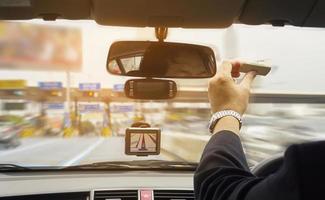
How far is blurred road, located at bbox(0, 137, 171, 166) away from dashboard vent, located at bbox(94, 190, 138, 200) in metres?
0.39

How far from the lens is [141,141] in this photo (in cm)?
398

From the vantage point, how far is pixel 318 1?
9.52 feet

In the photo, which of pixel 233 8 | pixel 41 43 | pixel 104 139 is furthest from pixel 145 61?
pixel 104 139

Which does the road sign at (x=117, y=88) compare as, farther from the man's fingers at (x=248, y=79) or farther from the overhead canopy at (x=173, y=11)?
the man's fingers at (x=248, y=79)

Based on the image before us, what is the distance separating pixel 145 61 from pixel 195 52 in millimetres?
293

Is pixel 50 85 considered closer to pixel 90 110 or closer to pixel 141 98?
pixel 90 110

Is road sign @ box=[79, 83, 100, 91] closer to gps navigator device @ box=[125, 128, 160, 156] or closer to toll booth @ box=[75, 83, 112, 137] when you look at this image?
toll booth @ box=[75, 83, 112, 137]

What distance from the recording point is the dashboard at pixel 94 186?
3.97 meters

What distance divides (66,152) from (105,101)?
54cm

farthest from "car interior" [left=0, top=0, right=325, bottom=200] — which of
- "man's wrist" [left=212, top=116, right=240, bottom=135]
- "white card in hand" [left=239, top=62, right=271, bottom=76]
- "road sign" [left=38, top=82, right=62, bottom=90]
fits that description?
"man's wrist" [left=212, top=116, right=240, bottom=135]

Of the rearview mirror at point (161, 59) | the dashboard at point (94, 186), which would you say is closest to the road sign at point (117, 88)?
the dashboard at point (94, 186)

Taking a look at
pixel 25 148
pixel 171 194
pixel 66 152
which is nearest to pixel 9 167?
pixel 25 148

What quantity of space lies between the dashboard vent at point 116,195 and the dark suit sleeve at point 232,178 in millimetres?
2508

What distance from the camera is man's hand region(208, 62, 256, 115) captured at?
1605 mm
